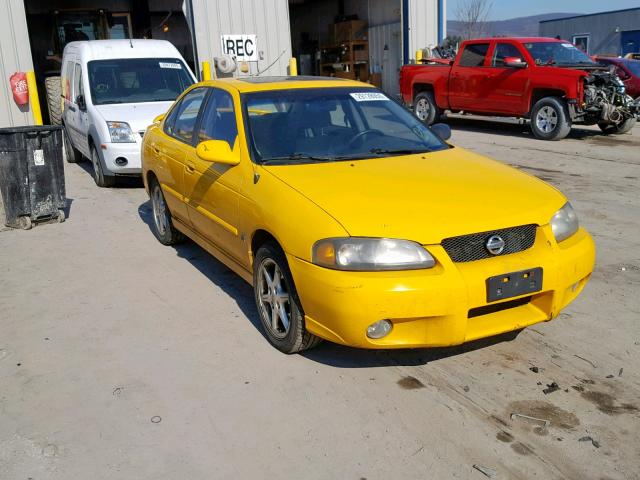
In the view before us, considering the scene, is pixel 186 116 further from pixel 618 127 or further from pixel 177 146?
pixel 618 127

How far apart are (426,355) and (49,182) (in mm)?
5307

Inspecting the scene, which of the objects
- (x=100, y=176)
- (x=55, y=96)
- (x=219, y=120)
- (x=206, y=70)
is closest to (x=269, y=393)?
(x=219, y=120)

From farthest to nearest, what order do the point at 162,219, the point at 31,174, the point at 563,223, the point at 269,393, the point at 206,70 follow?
the point at 206,70 < the point at 31,174 < the point at 162,219 < the point at 563,223 < the point at 269,393

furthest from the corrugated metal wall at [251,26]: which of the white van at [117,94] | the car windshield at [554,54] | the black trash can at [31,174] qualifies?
the black trash can at [31,174]

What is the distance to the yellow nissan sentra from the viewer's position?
3.32 m

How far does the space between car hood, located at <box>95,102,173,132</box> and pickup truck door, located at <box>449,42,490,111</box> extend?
702 centimetres

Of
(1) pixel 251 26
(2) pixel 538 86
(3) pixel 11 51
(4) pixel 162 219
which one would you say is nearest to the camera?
(4) pixel 162 219

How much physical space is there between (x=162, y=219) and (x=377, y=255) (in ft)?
11.7

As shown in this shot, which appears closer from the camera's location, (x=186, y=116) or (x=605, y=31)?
(x=186, y=116)

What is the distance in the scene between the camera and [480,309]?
344 cm

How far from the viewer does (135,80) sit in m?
9.82

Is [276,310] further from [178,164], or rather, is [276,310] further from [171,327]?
[178,164]

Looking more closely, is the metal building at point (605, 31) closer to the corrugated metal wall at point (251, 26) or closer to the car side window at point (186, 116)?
the corrugated metal wall at point (251, 26)

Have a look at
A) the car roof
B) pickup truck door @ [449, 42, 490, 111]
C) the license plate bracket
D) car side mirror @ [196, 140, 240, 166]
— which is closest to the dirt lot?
the license plate bracket
